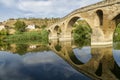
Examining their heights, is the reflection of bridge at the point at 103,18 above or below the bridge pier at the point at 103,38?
above

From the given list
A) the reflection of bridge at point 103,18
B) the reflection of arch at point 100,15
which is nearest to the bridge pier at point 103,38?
the reflection of bridge at point 103,18

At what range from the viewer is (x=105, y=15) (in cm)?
3506

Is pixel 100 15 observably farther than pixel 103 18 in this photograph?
Yes

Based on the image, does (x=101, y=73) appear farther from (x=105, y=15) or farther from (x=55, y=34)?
(x=55, y=34)

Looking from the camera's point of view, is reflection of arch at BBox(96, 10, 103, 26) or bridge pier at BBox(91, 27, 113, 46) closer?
bridge pier at BBox(91, 27, 113, 46)

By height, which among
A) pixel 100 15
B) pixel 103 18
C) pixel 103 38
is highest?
pixel 100 15

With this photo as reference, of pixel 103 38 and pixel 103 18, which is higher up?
pixel 103 18

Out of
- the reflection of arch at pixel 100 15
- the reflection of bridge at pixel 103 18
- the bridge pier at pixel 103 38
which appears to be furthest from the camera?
the reflection of arch at pixel 100 15

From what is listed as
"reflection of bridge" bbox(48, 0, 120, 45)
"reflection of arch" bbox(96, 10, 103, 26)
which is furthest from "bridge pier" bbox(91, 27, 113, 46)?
"reflection of arch" bbox(96, 10, 103, 26)

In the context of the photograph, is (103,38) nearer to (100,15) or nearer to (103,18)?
(103,18)

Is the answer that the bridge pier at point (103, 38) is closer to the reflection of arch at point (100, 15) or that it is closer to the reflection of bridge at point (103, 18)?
the reflection of bridge at point (103, 18)

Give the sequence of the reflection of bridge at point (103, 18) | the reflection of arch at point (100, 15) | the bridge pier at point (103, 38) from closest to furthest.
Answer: the reflection of bridge at point (103, 18) → the bridge pier at point (103, 38) → the reflection of arch at point (100, 15)

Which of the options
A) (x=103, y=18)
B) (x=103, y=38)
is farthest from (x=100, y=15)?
(x=103, y=38)

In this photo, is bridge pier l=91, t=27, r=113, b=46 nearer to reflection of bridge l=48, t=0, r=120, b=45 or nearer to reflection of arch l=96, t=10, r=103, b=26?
reflection of bridge l=48, t=0, r=120, b=45
